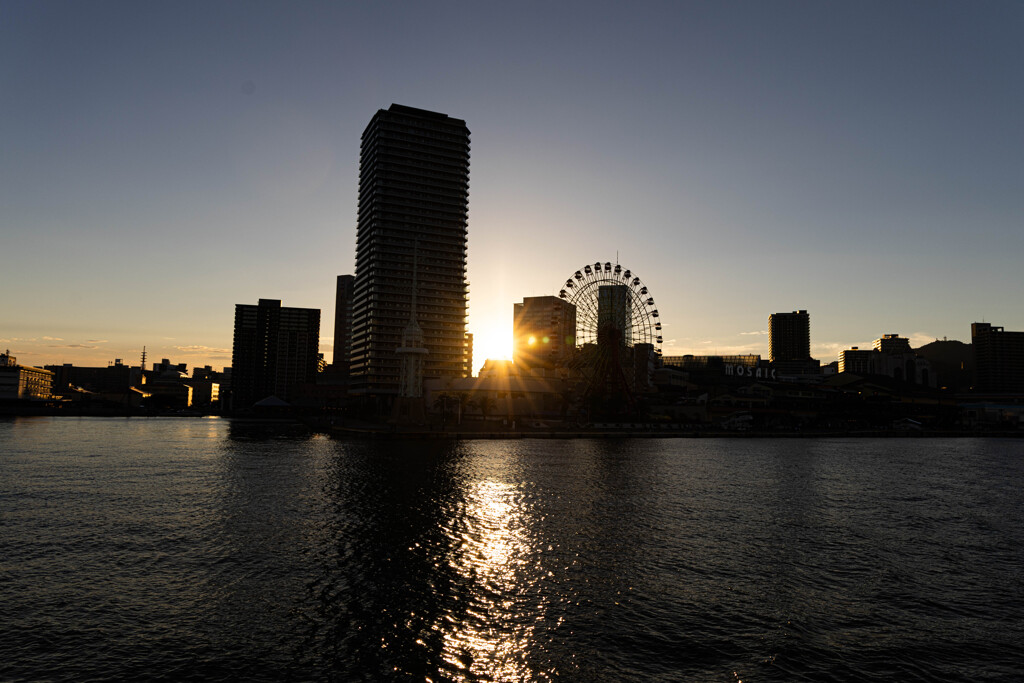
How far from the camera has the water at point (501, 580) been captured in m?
21.8

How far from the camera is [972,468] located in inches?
3578

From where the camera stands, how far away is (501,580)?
30625 millimetres

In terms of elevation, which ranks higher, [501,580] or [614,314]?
[614,314]

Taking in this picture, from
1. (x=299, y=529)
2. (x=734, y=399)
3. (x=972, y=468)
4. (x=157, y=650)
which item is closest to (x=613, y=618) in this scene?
(x=157, y=650)

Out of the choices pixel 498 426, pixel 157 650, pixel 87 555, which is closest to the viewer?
pixel 157 650

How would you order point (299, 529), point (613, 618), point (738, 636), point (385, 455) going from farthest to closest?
1. point (385, 455)
2. point (299, 529)
3. point (613, 618)
4. point (738, 636)

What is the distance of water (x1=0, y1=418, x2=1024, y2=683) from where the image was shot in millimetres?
21781

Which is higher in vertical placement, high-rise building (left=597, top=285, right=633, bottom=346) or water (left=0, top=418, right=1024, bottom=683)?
high-rise building (left=597, top=285, right=633, bottom=346)

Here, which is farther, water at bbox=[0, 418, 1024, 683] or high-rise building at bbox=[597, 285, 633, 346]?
high-rise building at bbox=[597, 285, 633, 346]

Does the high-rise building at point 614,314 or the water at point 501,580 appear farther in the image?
the high-rise building at point 614,314

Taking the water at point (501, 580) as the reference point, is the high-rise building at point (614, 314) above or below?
above

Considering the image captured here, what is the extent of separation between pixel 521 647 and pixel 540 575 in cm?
890

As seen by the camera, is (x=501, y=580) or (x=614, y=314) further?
(x=614, y=314)

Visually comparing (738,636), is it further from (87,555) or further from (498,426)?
(498,426)
